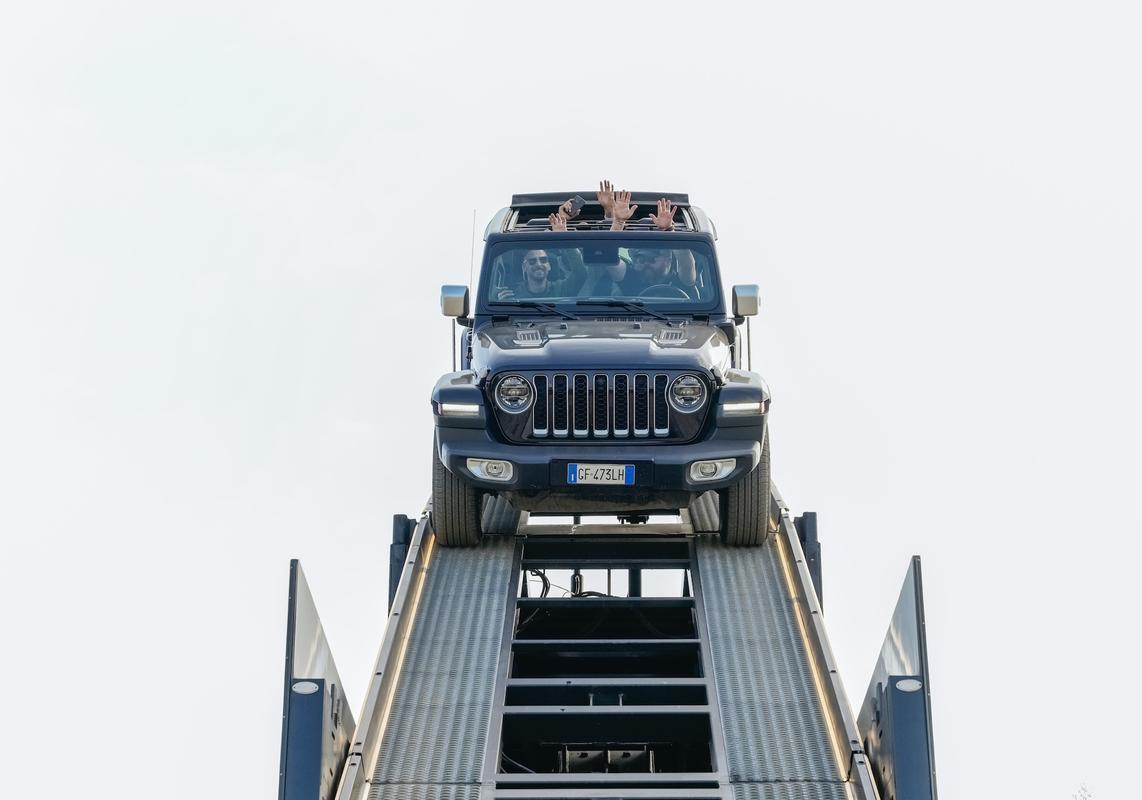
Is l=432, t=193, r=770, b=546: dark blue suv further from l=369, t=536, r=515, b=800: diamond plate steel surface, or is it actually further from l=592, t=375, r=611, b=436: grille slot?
l=369, t=536, r=515, b=800: diamond plate steel surface

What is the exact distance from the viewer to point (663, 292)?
396 inches

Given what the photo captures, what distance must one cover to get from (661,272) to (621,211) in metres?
0.81

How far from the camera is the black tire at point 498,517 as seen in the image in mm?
9781

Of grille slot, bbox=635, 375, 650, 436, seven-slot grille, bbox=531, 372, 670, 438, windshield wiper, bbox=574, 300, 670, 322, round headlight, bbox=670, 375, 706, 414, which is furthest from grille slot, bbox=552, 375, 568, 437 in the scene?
windshield wiper, bbox=574, 300, 670, 322

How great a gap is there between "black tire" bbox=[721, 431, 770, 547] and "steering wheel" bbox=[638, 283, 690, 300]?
1188 mm

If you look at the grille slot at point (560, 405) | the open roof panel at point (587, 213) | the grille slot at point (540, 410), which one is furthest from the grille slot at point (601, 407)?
the open roof panel at point (587, 213)

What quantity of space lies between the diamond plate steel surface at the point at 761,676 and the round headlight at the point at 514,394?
129 cm

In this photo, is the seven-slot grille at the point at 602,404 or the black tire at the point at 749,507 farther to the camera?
the black tire at the point at 749,507

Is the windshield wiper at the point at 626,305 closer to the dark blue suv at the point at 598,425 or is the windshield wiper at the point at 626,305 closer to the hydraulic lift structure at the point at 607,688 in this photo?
the dark blue suv at the point at 598,425

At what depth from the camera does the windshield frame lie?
996 centimetres

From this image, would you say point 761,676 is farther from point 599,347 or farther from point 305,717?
point 305,717

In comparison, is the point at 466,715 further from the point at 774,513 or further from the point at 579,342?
the point at 774,513

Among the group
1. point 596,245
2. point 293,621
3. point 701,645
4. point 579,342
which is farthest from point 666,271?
point 293,621

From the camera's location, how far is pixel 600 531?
9.85 metres
